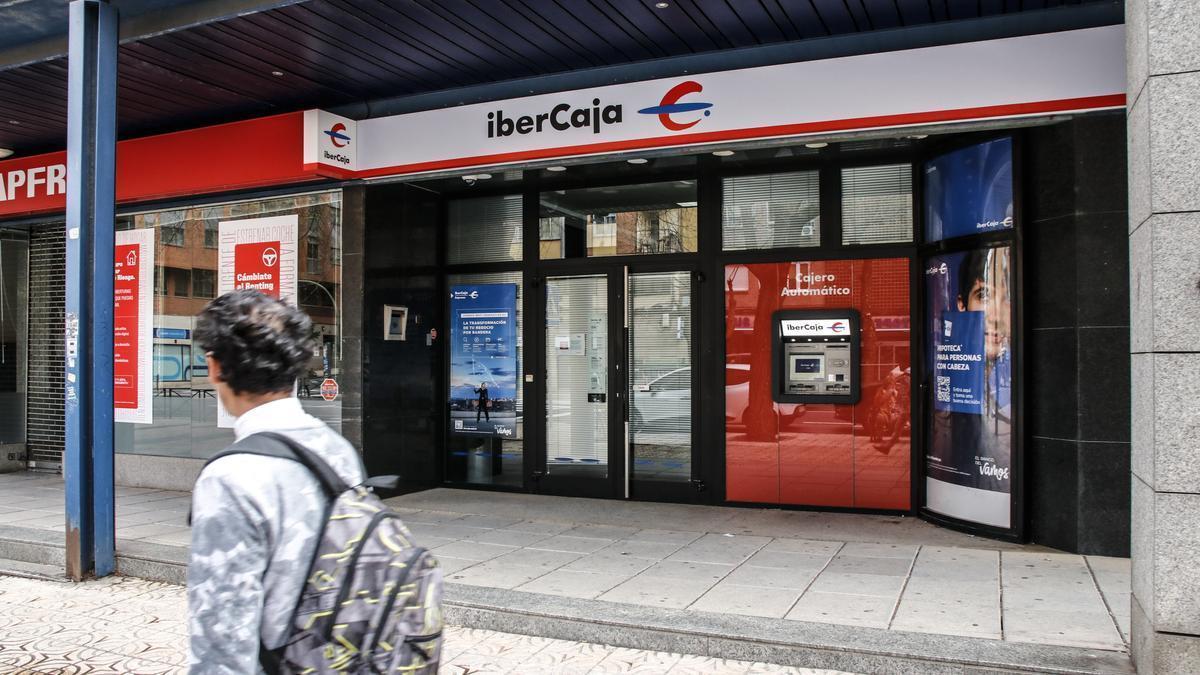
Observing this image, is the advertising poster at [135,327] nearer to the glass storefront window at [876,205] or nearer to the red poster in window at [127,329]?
the red poster in window at [127,329]

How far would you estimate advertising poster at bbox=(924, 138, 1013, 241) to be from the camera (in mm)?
6695

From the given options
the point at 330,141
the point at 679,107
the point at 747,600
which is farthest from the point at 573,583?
the point at 330,141

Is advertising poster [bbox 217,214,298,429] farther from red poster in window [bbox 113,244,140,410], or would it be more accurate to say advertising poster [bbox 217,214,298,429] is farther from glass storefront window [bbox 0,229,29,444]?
glass storefront window [bbox 0,229,29,444]

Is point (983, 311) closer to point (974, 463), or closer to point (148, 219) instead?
point (974, 463)

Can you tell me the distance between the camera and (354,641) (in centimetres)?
168

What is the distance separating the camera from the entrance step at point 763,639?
4113mm

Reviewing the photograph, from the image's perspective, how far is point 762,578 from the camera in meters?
5.75

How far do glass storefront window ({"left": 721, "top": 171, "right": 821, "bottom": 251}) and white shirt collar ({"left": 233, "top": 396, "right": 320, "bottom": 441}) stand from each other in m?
6.68

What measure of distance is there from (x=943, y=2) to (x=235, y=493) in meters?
6.19

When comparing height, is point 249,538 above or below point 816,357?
below

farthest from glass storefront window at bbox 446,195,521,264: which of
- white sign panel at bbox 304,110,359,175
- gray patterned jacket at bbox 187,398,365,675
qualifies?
gray patterned jacket at bbox 187,398,365,675

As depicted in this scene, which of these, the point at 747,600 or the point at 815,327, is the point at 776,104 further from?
the point at 747,600

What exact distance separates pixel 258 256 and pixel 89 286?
3.11 metres

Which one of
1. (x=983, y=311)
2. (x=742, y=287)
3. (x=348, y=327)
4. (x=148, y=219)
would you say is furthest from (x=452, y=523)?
(x=148, y=219)
